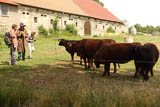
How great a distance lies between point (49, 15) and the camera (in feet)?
101

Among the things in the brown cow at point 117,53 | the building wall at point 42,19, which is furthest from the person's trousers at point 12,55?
the building wall at point 42,19

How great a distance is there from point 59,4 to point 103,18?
Result: 12.9 metres

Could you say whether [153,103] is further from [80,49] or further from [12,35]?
[12,35]

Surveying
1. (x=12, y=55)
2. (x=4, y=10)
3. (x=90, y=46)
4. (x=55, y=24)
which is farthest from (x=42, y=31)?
(x=90, y=46)

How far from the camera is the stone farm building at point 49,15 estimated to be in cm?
2502

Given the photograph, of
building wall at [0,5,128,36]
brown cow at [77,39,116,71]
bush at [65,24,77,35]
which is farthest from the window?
brown cow at [77,39,116,71]

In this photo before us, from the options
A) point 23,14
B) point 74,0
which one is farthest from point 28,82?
point 74,0

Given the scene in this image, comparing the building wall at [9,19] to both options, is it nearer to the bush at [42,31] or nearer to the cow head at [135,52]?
the bush at [42,31]

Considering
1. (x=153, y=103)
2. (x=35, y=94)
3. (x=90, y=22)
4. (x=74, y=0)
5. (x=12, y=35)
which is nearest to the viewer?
(x=153, y=103)

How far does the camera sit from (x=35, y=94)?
4262mm

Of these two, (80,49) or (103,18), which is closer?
(80,49)

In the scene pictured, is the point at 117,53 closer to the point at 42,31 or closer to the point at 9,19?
the point at 9,19

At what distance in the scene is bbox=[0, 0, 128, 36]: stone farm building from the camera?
82.1 ft

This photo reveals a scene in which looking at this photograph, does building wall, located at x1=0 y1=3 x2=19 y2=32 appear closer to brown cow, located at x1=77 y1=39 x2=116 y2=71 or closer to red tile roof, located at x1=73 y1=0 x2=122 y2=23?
brown cow, located at x1=77 y1=39 x2=116 y2=71
